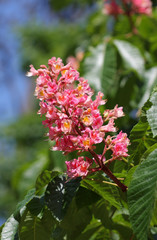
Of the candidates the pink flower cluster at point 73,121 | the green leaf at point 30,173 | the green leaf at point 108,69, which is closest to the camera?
the pink flower cluster at point 73,121

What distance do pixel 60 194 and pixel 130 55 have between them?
990 millimetres

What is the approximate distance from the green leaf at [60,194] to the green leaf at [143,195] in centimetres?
17

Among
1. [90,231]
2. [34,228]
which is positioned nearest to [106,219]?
[90,231]

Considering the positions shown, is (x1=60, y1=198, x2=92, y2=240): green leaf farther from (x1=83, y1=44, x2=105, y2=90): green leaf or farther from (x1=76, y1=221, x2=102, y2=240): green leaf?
(x1=83, y1=44, x2=105, y2=90): green leaf

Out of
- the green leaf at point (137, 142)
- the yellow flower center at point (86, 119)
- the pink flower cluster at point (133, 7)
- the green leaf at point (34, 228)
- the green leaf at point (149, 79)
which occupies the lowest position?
the green leaf at point (34, 228)

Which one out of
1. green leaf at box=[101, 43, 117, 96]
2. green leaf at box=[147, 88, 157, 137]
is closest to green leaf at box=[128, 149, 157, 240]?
green leaf at box=[147, 88, 157, 137]

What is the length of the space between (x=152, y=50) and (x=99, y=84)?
43cm

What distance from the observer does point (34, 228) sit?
A: 0.98m

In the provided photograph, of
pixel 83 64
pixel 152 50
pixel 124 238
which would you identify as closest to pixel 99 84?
pixel 83 64

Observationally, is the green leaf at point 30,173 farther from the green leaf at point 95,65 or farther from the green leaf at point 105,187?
the green leaf at point 105,187

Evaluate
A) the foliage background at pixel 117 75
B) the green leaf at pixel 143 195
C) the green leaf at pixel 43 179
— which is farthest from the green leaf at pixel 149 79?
the green leaf at pixel 143 195

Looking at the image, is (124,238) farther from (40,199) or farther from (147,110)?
(147,110)

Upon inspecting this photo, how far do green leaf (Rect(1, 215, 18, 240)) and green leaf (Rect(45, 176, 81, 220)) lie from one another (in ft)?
0.35

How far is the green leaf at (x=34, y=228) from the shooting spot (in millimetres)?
976
